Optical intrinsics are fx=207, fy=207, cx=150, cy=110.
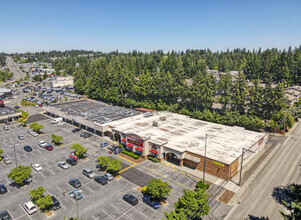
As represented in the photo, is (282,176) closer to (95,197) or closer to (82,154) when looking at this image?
(95,197)

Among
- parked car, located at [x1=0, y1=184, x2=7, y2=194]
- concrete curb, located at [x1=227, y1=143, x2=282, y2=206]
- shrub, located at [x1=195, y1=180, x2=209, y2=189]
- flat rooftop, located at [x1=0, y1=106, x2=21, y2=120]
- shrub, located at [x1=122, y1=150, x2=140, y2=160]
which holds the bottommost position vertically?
concrete curb, located at [x1=227, y1=143, x2=282, y2=206]

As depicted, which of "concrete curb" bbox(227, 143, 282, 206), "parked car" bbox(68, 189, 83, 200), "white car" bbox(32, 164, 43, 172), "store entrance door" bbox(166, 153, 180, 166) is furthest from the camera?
"store entrance door" bbox(166, 153, 180, 166)

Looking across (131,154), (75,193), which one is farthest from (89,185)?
(131,154)

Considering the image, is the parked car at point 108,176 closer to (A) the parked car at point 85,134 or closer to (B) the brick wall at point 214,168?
(B) the brick wall at point 214,168

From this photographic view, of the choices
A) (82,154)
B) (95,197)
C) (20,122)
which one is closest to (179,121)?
(82,154)

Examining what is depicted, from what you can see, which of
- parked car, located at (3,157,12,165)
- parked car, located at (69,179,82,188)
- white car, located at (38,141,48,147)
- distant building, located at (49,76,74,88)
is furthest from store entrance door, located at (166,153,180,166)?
distant building, located at (49,76,74,88)

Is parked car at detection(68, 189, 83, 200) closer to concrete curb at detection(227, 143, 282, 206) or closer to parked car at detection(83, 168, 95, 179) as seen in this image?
parked car at detection(83, 168, 95, 179)

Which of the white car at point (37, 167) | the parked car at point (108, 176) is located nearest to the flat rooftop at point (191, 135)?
the parked car at point (108, 176)
